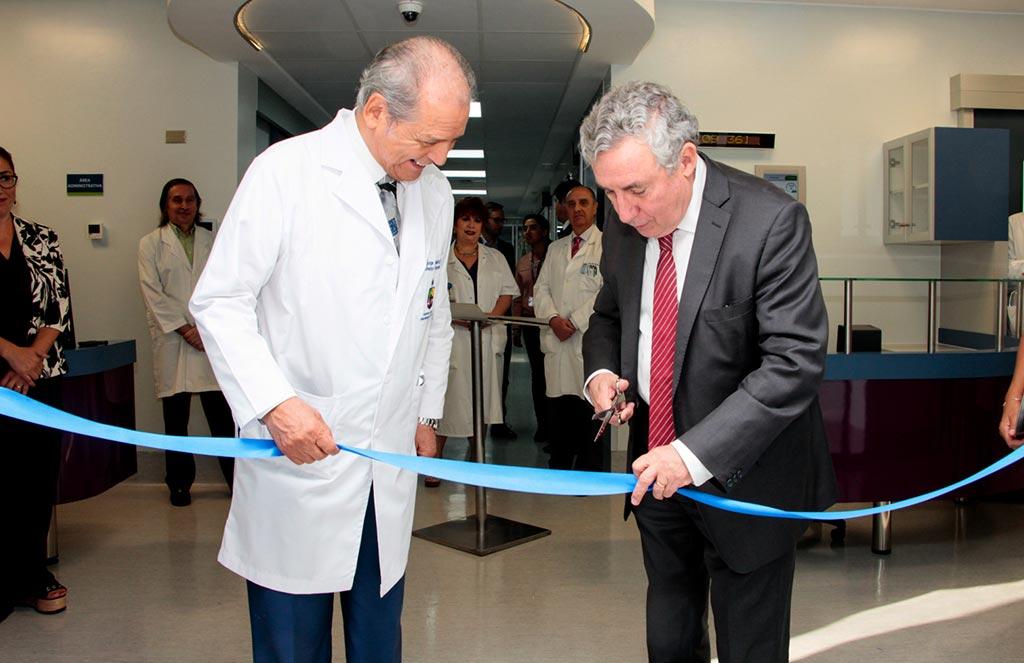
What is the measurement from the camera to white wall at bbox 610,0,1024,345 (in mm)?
6266

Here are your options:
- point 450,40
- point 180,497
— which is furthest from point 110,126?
point 180,497

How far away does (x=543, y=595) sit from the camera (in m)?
3.76

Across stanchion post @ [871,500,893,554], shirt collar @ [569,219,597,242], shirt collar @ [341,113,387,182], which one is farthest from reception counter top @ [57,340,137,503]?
stanchion post @ [871,500,893,554]

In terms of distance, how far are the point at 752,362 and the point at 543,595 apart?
6.89 feet

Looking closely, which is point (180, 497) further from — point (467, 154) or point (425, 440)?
point (467, 154)

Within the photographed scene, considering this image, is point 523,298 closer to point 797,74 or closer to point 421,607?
point 797,74

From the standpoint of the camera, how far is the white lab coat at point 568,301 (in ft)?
18.9

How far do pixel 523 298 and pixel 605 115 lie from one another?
5675mm

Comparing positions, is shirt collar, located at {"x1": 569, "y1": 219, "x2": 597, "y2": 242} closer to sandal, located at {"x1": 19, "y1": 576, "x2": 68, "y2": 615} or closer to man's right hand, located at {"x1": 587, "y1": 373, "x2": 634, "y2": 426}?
sandal, located at {"x1": 19, "y1": 576, "x2": 68, "y2": 615}

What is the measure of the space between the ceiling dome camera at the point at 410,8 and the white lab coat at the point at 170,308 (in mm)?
1904

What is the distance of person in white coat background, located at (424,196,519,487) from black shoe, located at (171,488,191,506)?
144 centimetres

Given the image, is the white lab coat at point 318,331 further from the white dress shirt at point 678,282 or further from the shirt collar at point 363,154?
the white dress shirt at point 678,282

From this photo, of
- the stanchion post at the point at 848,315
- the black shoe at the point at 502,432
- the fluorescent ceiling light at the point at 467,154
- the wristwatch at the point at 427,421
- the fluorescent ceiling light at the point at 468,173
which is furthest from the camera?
the fluorescent ceiling light at the point at 468,173

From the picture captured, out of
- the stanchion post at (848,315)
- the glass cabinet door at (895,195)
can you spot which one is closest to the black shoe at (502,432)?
the glass cabinet door at (895,195)
